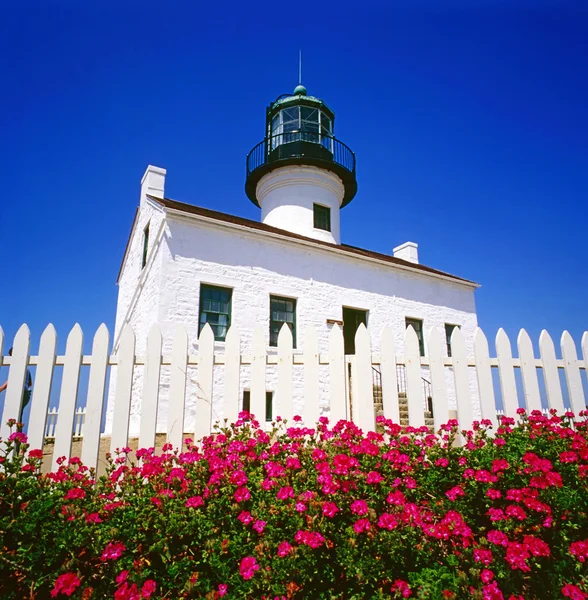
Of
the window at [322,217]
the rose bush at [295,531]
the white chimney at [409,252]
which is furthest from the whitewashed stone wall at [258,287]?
the rose bush at [295,531]

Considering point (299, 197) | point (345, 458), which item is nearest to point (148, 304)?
point (299, 197)

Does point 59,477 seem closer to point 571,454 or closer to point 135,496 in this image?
point 135,496

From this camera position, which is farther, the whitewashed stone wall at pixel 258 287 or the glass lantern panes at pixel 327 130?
the glass lantern panes at pixel 327 130

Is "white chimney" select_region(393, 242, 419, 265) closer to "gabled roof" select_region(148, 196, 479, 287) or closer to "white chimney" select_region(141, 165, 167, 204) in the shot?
"gabled roof" select_region(148, 196, 479, 287)

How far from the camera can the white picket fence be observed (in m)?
4.17

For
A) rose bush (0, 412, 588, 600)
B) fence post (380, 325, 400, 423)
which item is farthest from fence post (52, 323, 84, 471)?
fence post (380, 325, 400, 423)

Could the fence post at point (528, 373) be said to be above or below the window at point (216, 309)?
below

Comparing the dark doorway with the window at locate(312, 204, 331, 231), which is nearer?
the dark doorway

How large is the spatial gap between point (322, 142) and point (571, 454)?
Answer: 17.5m

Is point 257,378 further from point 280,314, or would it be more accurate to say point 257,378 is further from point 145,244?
point 145,244

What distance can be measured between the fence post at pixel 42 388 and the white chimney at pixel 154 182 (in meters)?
9.55

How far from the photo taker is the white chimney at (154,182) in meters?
13.1

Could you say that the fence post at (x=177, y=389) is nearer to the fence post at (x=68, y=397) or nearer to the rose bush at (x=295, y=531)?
the fence post at (x=68, y=397)

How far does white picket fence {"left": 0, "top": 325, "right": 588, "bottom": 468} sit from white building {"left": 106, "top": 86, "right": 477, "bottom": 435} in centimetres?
501
